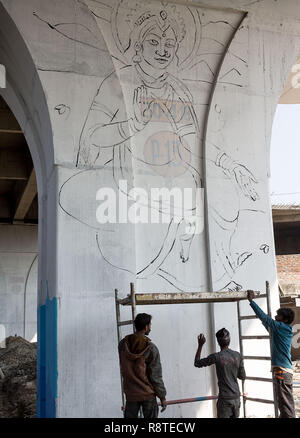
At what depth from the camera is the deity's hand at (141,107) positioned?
8773 mm

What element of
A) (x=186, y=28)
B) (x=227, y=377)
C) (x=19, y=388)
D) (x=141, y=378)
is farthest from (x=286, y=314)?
(x=19, y=388)

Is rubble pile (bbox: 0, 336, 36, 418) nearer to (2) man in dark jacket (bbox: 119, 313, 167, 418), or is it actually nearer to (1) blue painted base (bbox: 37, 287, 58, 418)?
(1) blue painted base (bbox: 37, 287, 58, 418)

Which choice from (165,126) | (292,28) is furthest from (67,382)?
(292,28)

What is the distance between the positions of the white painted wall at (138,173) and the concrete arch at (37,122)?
0.44 ft

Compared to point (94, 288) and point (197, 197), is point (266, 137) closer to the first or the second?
point (197, 197)

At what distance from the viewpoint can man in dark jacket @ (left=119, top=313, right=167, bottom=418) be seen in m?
5.79

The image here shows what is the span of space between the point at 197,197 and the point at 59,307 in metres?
2.85

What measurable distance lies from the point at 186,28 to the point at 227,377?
230 inches

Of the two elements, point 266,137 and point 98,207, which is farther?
point 266,137

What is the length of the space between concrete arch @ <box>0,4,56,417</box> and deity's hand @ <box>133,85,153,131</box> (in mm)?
1437

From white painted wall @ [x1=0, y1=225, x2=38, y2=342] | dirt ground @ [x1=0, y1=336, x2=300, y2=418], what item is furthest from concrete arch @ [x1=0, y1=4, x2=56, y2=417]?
white painted wall @ [x1=0, y1=225, x2=38, y2=342]

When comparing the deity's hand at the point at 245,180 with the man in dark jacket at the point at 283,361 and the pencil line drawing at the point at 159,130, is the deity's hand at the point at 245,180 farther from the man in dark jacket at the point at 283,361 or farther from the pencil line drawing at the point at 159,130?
the man in dark jacket at the point at 283,361

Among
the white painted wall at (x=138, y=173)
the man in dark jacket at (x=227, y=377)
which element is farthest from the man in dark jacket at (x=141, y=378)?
the white painted wall at (x=138, y=173)
